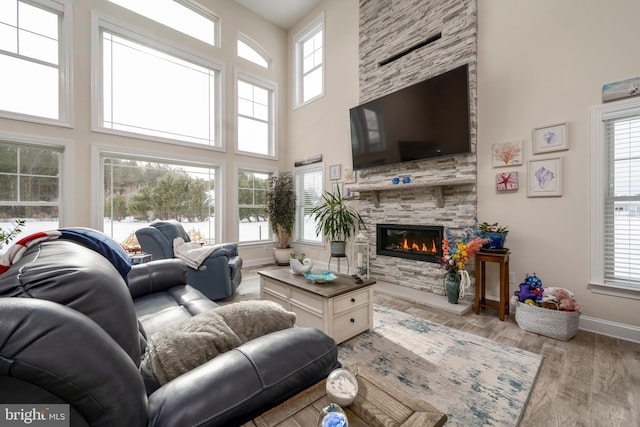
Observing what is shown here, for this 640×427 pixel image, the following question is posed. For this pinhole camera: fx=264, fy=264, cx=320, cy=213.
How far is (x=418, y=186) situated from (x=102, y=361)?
3.52 metres

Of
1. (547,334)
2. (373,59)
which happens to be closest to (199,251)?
(547,334)

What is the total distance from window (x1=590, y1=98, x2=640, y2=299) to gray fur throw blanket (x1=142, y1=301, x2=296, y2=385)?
3.01 meters

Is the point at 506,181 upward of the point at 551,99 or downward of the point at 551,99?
downward

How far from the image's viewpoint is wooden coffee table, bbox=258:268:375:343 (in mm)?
2127

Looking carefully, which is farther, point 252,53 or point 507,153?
point 252,53

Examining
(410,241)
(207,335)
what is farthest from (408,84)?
(207,335)

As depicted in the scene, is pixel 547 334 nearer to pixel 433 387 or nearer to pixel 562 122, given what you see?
pixel 433 387

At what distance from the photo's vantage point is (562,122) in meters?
2.64

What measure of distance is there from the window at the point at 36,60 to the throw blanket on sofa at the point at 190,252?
2.39m

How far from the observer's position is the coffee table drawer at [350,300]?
2174 mm

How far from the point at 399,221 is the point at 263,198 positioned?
3.01 meters

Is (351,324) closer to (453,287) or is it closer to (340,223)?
(453,287)

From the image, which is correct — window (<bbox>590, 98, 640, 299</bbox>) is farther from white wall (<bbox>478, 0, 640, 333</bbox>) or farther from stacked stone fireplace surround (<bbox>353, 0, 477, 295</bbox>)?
stacked stone fireplace surround (<bbox>353, 0, 477, 295</bbox>)

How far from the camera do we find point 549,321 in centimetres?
235
